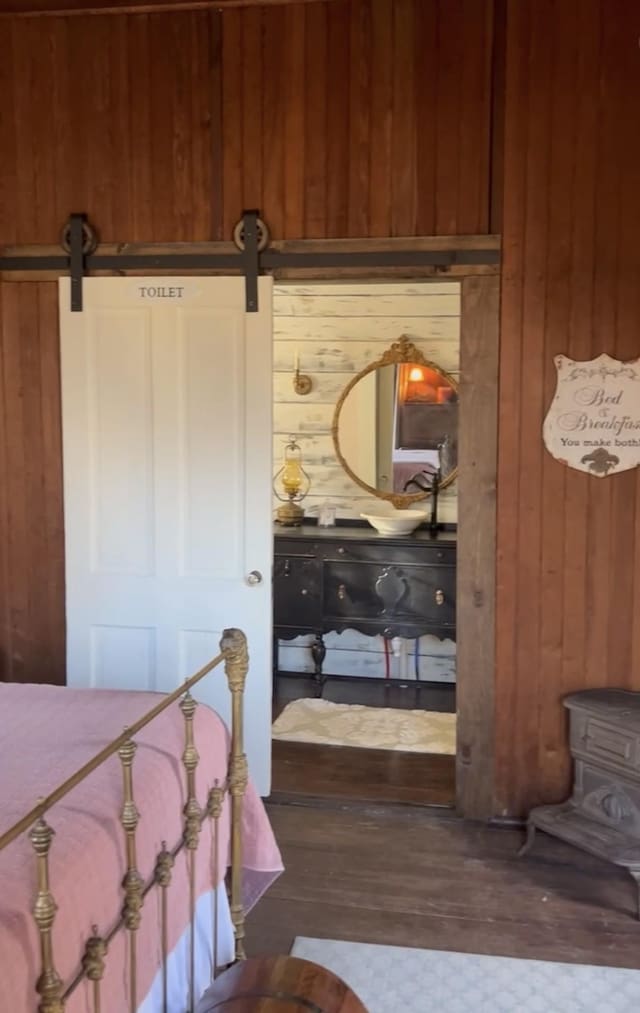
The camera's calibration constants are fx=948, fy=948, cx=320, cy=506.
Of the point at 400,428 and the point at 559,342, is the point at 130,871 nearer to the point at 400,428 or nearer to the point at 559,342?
the point at 559,342

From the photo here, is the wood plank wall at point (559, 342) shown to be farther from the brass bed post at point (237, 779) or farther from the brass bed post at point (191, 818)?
the brass bed post at point (191, 818)

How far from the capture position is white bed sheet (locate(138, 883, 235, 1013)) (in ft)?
6.65

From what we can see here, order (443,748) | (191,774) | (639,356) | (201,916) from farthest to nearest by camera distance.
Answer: (443,748)
(639,356)
(201,916)
(191,774)

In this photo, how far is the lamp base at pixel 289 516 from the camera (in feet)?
17.8

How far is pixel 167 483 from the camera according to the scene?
3.75 m

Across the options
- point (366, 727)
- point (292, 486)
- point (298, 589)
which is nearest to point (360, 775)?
point (366, 727)

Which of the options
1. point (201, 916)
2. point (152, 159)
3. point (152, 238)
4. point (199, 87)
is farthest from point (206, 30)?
point (201, 916)

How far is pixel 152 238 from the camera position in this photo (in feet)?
12.2

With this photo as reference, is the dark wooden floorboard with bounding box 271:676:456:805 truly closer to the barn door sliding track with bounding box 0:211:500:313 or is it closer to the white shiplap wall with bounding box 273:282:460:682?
the white shiplap wall with bounding box 273:282:460:682

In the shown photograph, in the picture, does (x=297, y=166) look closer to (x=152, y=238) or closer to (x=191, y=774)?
(x=152, y=238)

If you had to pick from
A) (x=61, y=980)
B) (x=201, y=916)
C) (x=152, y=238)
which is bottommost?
(x=201, y=916)

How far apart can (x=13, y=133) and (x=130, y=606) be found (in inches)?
75.9

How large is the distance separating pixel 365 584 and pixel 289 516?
0.66 meters

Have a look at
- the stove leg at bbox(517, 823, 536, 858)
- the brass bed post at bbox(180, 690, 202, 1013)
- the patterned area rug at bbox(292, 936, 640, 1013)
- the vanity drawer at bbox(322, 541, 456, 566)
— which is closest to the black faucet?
the vanity drawer at bbox(322, 541, 456, 566)
